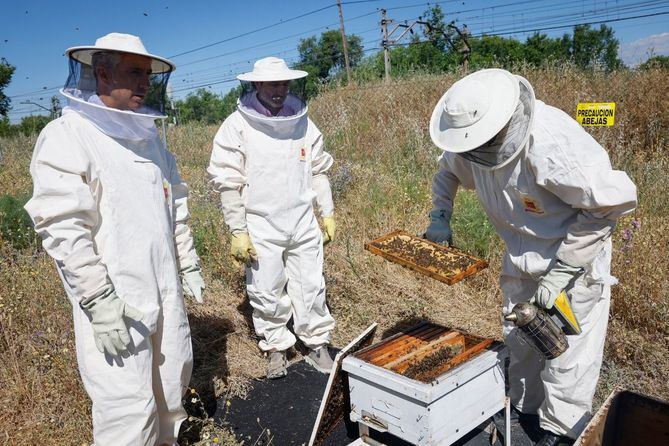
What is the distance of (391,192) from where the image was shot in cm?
616

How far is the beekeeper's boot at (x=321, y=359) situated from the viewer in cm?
372

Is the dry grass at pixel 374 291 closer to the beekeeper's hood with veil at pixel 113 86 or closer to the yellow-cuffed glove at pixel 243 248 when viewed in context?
the yellow-cuffed glove at pixel 243 248

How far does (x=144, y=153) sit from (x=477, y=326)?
111 inches

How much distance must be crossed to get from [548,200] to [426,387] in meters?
1.03

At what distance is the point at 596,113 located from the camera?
5023mm

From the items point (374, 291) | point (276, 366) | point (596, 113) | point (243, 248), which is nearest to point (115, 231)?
point (243, 248)

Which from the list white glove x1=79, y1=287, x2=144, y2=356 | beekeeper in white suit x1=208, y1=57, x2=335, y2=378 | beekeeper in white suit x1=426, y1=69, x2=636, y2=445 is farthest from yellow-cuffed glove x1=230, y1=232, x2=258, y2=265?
beekeeper in white suit x1=426, y1=69, x2=636, y2=445

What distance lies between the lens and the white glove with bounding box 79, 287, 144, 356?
81.5 inches

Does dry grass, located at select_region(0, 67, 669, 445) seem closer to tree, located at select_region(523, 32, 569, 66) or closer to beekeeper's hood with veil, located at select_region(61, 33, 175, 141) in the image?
beekeeper's hood with veil, located at select_region(61, 33, 175, 141)

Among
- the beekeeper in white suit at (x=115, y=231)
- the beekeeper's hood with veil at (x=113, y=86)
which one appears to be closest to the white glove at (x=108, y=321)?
the beekeeper in white suit at (x=115, y=231)

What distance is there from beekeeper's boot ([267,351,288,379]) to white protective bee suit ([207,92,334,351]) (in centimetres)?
8

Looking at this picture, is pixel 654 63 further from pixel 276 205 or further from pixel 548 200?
pixel 276 205

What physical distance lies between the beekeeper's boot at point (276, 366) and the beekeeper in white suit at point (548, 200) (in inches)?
68.7

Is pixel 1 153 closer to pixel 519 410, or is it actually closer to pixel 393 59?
pixel 519 410
